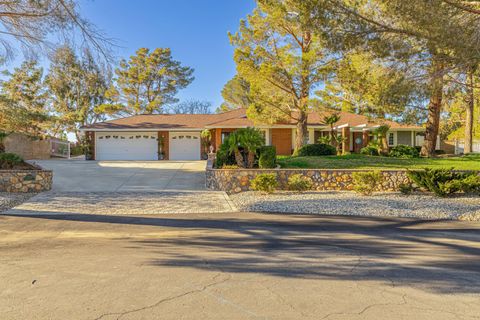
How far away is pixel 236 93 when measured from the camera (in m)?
39.5

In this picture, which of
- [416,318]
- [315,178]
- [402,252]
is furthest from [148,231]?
[315,178]

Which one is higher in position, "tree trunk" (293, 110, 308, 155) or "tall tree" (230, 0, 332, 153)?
"tall tree" (230, 0, 332, 153)

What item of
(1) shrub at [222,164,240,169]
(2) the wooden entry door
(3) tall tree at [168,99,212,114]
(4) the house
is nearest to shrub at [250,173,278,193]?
(1) shrub at [222,164,240,169]

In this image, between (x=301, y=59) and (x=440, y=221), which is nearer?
(x=440, y=221)

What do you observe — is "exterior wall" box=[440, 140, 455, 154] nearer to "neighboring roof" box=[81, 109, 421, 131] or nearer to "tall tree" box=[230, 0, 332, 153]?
"neighboring roof" box=[81, 109, 421, 131]

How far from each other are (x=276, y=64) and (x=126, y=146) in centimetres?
1403

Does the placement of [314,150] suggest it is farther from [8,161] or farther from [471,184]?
[8,161]

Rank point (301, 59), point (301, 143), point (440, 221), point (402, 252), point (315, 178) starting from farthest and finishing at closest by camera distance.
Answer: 1. point (301, 143)
2. point (301, 59)
3. point (315, 178)
4. point (440, 221)
5. point (402, 252)

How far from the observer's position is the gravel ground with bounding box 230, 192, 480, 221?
8992 millimetres

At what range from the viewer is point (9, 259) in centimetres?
507

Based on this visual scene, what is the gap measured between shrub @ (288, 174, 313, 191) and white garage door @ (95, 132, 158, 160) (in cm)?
1657

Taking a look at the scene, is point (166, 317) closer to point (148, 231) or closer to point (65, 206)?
point (148, 231)

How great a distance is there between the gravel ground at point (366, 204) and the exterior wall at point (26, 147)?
71.8 feet

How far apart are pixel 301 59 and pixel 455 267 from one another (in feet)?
48.2
